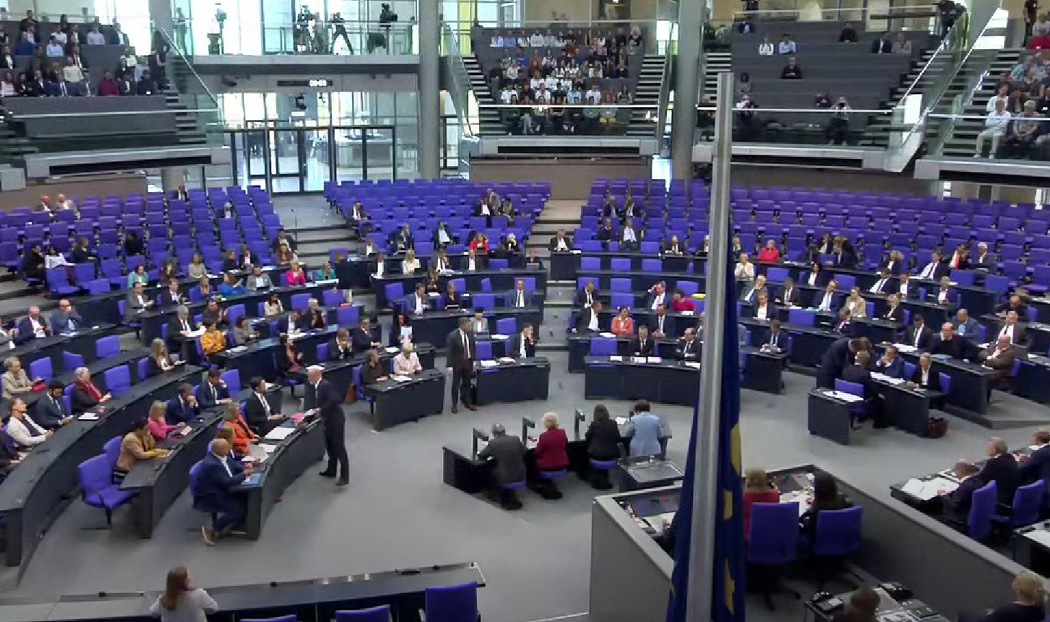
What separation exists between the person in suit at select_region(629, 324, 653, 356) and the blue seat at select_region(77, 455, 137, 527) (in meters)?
7.99

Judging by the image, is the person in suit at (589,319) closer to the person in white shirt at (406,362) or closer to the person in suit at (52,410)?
the person in white shirt at (406,362)

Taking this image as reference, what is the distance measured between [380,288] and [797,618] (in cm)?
1188

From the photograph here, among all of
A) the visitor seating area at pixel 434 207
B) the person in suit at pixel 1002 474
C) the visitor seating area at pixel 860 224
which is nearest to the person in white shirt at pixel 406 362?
the visitor seating area at pixel 434 207

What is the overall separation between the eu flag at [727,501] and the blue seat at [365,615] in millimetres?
3498

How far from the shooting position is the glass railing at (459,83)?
91.2ft

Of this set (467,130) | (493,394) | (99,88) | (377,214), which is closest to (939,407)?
(493,394)

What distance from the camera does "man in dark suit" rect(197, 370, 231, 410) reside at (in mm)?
12797

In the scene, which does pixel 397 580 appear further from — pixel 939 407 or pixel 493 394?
pixel 939 407

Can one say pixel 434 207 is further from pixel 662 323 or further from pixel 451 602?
pixel 451 602

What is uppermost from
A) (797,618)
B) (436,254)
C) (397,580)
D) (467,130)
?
(467,130)

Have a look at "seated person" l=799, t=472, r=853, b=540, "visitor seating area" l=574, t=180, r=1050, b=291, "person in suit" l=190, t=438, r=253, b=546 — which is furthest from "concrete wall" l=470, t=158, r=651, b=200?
"seated person" l=799, t=472, r=853, b=540

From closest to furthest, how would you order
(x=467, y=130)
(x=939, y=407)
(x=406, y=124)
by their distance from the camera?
(x=939, y=407), (x=467, y=130), (x=406, y=124)

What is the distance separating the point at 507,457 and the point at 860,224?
14.3 meters

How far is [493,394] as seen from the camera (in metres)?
15.0
